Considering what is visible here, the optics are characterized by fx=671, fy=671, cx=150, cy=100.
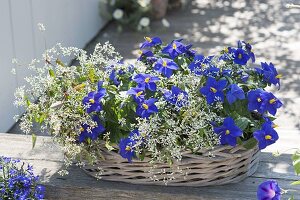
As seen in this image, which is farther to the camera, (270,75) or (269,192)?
(270,75)

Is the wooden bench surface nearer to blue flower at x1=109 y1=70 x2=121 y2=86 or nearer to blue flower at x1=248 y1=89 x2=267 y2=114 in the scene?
blue flower at x1=248 y1=89 x2=267 y2=114

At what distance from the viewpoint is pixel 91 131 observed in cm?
224

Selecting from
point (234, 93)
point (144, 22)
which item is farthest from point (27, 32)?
point (234, 93)

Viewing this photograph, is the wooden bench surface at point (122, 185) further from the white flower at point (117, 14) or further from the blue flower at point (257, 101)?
the white flower at point (117, 14)

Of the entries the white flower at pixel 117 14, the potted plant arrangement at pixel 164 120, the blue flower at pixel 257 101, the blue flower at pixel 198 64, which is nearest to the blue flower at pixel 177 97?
the potted plant arrangement at pixel 164 120

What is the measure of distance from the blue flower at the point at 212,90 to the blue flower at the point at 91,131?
1.19 ft

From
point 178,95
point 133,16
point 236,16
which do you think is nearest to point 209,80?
point 178,95

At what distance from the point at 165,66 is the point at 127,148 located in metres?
0.35

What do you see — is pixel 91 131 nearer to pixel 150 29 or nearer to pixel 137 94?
pixel 137 94

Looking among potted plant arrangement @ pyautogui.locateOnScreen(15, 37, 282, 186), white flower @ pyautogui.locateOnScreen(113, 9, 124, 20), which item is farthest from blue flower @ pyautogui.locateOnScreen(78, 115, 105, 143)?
white flower @ pyautogui.locateOnScreen(113, 9, 124, 20)

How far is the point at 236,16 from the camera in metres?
7.02

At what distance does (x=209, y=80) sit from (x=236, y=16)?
4.88 metres

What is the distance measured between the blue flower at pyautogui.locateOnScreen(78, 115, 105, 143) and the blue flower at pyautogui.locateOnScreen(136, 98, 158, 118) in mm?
145

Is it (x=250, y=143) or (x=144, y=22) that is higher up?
(x=144, y=22)
